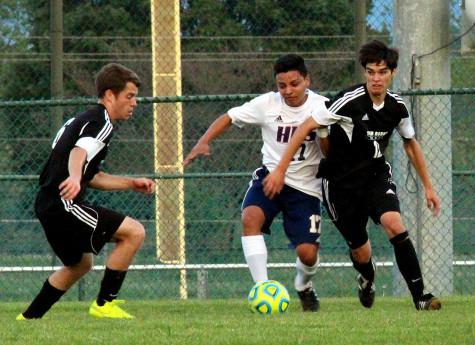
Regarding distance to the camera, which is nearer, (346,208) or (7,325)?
(7,325)

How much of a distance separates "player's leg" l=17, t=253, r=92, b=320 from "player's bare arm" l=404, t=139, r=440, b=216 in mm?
2192

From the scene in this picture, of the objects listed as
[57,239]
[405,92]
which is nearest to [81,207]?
[57,239]

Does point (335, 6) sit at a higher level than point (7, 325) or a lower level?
higher

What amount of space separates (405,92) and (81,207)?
3.45m

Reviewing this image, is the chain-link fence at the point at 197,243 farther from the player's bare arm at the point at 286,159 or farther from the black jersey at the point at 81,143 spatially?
the black jersey at the point at 81,143

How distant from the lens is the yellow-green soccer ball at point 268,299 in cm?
800

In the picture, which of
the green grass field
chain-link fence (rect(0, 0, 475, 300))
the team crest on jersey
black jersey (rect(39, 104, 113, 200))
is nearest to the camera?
the green grass field

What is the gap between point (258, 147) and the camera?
497 inches

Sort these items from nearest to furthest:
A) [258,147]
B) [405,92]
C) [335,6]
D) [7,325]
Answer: [7,325] < [405,92] < [258,147] < [335,6]

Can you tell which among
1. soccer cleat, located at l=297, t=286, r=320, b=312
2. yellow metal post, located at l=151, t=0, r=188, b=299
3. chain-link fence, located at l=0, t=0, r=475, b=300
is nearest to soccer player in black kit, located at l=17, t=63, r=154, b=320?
soccer cleat, located at l=297, t=286, r=320, b=312

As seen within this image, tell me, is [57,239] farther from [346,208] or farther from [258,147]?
[258,147]

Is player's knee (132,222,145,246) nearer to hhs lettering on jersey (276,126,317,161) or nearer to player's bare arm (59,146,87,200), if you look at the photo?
player's bare arm (59,146,87,200)

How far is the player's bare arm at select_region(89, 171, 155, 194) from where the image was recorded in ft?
25.3

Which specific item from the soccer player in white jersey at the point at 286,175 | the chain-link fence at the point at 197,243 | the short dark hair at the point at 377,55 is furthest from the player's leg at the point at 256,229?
the chain-link fence at the point at 197,243
